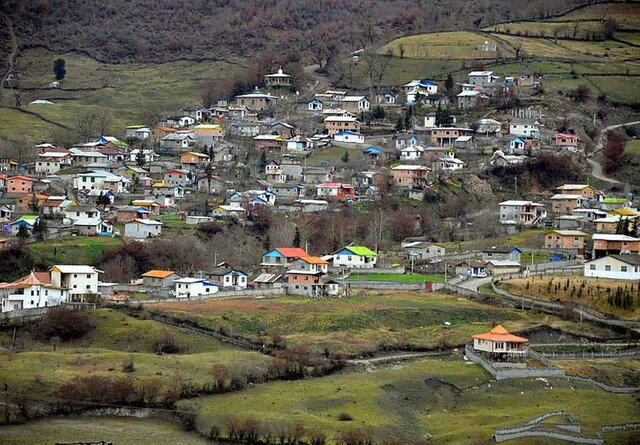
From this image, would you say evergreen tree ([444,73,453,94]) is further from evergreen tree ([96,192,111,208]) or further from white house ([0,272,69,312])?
white house ([0,272,69,312])

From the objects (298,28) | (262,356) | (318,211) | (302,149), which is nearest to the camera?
(262,356)

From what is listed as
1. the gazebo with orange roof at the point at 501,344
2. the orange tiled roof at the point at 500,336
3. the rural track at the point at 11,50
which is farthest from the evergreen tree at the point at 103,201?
the rural track at the point at 11,50

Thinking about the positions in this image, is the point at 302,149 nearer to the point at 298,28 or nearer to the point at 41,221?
→ the point at 41,221

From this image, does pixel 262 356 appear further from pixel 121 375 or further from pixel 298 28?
pixel 298 28

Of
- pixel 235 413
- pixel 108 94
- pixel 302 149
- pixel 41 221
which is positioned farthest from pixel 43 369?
pixel 108 94

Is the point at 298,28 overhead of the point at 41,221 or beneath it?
overhead

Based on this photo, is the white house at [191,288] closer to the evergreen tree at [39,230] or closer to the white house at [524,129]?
the evergreen tree at [39,230]

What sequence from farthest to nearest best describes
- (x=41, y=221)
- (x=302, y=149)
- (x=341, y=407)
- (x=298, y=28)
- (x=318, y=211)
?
(x=298, y=28) → (x=302, y=149) → (x=318, y=211) → (x=41, y=221) → (x=341, y=407)

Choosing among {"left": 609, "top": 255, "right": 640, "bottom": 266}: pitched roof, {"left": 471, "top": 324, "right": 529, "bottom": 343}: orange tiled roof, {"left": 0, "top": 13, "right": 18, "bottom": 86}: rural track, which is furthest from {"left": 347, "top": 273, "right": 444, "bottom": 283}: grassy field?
{"left": 0, "top": 13, "right": 18, "bottom": 86}: rural track

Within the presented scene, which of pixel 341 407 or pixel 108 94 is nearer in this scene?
pixel 341 407
